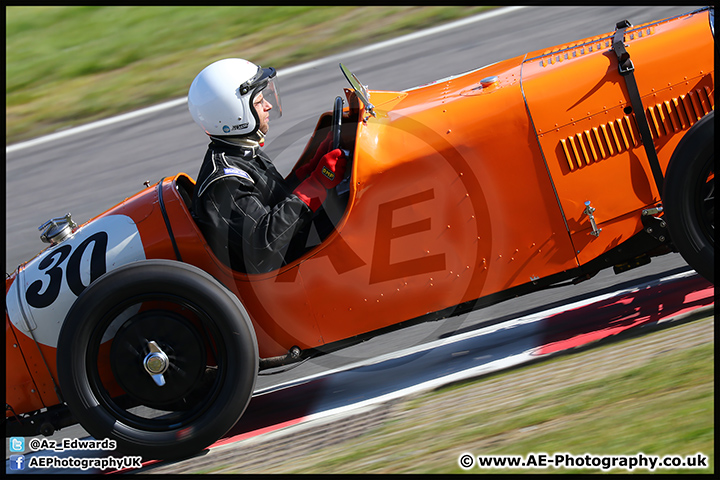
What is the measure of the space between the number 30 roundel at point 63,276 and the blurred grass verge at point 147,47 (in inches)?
209

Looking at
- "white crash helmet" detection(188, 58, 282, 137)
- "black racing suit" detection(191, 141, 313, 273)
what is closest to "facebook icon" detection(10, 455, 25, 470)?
"black racing suit" detection(191, 141, 313, 273)

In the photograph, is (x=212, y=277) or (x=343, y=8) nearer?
(x=212, y=277)

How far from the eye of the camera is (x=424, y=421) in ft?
11.7

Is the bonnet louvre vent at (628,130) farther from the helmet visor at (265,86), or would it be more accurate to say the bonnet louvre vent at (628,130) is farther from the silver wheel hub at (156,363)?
the silver wheel hub at (156,363)

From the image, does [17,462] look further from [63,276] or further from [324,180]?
[324,180]

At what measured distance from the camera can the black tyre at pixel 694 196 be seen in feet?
11.1

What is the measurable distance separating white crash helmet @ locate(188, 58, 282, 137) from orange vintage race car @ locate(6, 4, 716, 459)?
A: 63cm

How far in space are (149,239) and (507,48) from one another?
18.0 feet

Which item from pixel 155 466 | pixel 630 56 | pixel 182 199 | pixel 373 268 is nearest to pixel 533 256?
pixel 373 268

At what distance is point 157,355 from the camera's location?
367 cm

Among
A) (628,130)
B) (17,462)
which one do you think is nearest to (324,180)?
(628,130)

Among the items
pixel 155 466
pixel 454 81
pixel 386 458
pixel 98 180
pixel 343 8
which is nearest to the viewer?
pixel 386 458

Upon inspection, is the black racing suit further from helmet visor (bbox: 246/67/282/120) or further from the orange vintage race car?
helmet visor (bbox: 246/67/282/120)

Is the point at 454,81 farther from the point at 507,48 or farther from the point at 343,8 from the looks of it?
the point at 343,8
